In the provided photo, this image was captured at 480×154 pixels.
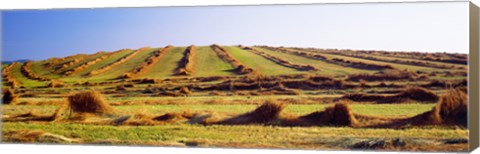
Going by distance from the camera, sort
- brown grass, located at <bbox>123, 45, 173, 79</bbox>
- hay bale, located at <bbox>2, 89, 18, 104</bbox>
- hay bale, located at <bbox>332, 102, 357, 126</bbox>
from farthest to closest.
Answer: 1. hay bale, located at <bbox>2, 89, 18, 104</bbox>
2. brown grass, located at <bbox>123, 45, 173, 79</bbox>
3. hay bale, located at <bbox>332, 102, 357, 126</bbox>

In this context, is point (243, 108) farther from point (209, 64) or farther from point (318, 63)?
point (318, 63)

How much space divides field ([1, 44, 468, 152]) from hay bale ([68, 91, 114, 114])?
0.02 metres

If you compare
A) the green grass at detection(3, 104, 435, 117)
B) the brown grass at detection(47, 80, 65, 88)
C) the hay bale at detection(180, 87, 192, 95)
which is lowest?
the green grass at detection(3, 104, 435, 117)

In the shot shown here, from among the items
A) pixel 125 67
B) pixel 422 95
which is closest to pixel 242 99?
pixel 125 67

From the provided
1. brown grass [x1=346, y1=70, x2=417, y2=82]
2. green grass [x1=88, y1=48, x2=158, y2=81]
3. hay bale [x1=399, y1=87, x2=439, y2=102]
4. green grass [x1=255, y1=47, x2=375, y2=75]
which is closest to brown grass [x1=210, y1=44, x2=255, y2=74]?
green grass [x1=255, y1=47, x2=375, y2=75]

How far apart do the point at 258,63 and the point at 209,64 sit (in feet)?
2.49

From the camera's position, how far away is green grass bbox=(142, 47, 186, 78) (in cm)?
1259

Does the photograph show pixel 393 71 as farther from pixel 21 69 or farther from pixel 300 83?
pixel 21 69

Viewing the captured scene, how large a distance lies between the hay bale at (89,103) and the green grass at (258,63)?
2164 millimetres

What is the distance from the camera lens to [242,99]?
1230cm

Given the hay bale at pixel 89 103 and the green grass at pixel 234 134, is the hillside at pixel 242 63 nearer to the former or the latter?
the hay bale at pixel 89 103

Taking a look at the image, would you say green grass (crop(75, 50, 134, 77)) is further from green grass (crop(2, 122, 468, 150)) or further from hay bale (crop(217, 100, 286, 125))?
hay bale (crop(217, 100, 286, 125))

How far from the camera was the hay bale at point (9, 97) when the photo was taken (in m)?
13.1

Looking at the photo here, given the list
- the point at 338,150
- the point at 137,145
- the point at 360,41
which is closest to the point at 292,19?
the point at 360,41
